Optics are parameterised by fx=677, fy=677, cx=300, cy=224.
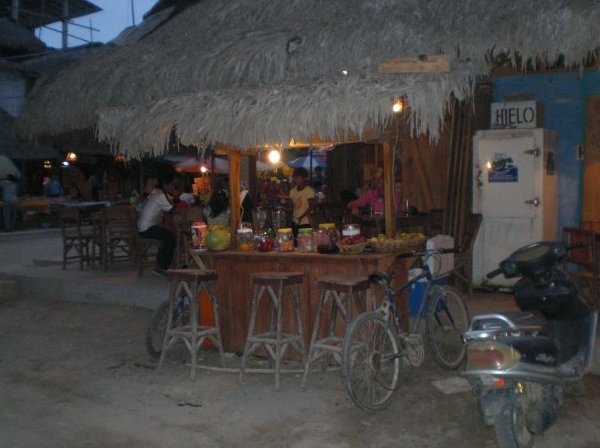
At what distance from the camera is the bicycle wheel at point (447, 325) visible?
6074 millimetres

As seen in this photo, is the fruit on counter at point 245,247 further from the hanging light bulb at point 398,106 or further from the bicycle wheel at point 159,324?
the hanging light bulb at point 398,106

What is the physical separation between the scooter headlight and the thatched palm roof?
237 centimetres

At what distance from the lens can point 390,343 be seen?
5520 millimetres

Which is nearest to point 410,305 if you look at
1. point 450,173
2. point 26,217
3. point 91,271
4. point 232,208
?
point 232,208

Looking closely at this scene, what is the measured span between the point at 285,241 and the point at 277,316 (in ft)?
3.18

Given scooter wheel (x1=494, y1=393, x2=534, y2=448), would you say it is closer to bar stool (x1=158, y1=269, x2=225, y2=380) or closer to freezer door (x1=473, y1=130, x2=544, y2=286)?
bar stool (x1=158, y1=269, x2=225, y2=380)

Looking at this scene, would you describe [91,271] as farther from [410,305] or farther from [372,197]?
[410,305]

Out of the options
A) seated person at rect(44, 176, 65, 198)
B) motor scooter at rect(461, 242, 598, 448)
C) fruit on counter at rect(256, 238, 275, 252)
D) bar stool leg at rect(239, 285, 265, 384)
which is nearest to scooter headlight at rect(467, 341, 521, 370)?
motor scooter at rect(461, 242, 598, 448)

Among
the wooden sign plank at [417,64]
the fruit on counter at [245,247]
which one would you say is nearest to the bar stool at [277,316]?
the fruit on counter at [245,247]

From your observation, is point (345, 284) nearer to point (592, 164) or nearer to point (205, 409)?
point (205, 409)

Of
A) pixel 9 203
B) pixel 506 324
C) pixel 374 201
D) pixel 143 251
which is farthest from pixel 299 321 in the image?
pixel 9 203

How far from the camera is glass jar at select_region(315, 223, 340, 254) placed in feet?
21.1

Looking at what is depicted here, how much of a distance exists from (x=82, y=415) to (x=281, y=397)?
1596 millimetres

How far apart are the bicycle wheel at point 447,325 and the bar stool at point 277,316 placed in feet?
3.90
